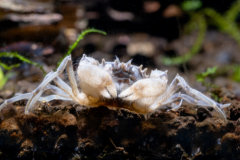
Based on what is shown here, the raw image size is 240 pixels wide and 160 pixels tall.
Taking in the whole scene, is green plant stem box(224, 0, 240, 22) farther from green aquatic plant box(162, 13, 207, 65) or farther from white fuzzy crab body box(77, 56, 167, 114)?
white fuzzy crab body box(77, 56, 167, 114)

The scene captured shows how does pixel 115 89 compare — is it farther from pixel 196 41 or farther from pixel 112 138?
pixel 196 41

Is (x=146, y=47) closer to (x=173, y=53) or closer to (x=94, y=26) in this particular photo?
(x=173, y=53)

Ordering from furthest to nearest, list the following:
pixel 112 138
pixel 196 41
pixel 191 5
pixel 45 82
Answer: pixel 196 41
pixel 191 5
pixel 45 82
pixel 112 138

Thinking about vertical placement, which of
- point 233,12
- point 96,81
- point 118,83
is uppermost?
point 233,12

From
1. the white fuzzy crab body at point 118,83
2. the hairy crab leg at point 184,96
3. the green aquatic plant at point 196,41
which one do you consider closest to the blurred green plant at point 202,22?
the green aquatic plant at point 196,41

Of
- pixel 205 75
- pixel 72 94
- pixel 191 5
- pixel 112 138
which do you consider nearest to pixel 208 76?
pixel 205 75

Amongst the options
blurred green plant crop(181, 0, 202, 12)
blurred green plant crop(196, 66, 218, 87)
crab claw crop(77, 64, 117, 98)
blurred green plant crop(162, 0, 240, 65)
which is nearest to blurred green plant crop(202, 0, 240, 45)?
blurred green plant crop(162, 0, 240, 65)
